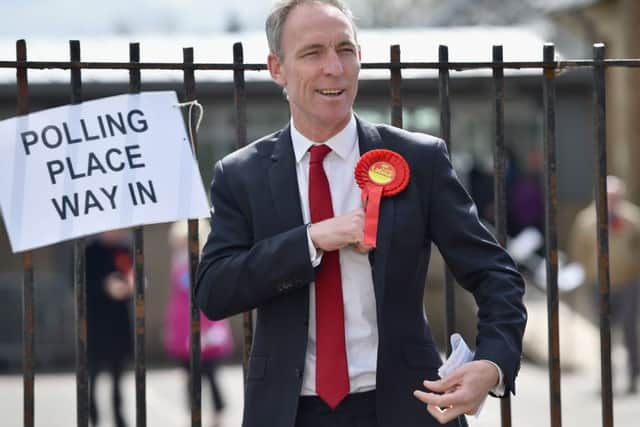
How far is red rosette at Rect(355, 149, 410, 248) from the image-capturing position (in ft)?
10.5

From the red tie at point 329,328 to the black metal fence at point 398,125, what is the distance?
2.34 feet

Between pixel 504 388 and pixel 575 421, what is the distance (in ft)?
26.2

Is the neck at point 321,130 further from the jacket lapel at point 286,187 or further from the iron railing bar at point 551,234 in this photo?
the iron railing bar at point 551,234

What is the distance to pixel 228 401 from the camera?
1255 cm

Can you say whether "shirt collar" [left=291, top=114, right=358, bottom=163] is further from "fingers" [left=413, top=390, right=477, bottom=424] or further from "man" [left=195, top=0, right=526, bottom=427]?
"fingers" [left=413, top=390, right=477, bottom=424]

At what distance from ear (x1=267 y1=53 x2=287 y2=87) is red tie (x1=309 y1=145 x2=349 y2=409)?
0.37 m

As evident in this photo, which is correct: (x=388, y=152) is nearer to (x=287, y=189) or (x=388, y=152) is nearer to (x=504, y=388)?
(x=287, y=189)

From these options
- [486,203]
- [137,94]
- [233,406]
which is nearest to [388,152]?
[137,94]

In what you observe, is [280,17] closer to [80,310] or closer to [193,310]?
[193,310]

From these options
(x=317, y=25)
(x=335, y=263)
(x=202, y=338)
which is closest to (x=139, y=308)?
(x=335, y=263)

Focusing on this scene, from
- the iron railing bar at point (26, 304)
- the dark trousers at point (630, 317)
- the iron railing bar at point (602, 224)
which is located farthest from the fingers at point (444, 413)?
the dark trousers at point (630, 317)

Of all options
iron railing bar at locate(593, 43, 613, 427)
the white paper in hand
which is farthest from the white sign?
iron railing bar at locate(593, 43, 613, 427)

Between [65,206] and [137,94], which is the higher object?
[137,94]

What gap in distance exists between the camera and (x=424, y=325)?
10.9 feet
